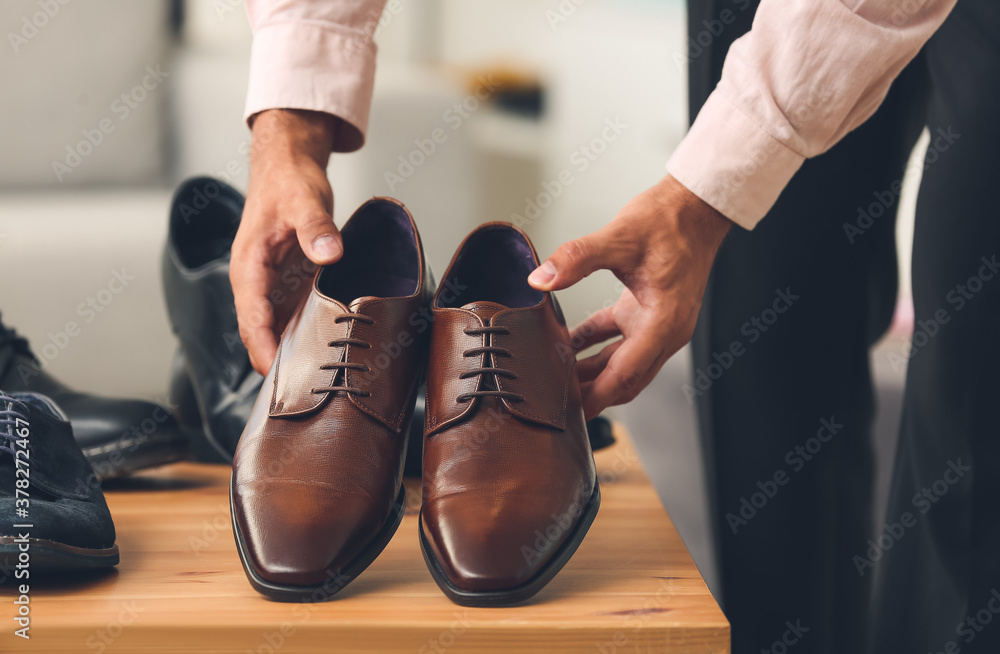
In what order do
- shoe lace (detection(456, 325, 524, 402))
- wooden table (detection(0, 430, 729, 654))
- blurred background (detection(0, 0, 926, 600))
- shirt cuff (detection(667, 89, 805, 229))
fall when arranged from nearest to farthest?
1. wooden table (detection(0, 430, 729, 654))
2. shoe lace (detection(456, 325, 524, 402))
3. shirt cuff (detection(667, 89, 805, 229))
4. blurred background (detection(0, 0, 926, 600))

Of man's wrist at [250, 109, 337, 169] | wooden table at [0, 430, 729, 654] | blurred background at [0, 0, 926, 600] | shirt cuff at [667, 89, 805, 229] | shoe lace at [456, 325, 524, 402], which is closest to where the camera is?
wooden table at [0, 430, 729, 654]

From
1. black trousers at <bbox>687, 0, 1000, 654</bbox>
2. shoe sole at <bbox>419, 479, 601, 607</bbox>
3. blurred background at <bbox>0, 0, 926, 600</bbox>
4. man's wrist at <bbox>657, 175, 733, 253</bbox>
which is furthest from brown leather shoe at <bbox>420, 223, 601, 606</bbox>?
blurred background at <bbox>0, 0, 926, 600</bbox>

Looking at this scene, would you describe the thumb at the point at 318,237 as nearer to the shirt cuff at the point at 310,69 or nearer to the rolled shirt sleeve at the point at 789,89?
the shirt cuff at the point at 310,69

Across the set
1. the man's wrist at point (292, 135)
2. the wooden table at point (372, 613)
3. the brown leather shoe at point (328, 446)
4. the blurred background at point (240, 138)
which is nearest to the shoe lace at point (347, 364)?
the brown leather shoe at point (328, 446)

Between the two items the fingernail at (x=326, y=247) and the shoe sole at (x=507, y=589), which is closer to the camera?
the shoe sole at (x=507, y=589)

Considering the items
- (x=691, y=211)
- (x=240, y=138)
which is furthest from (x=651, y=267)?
(x=240, y=138)

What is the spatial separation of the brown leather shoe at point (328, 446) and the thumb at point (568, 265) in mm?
97

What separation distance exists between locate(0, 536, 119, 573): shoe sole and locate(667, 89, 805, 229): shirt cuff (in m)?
0.51

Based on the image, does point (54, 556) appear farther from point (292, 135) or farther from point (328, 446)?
point (292, 135)

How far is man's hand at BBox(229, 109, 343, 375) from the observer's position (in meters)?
0.64

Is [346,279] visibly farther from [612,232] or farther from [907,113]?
[907,113]

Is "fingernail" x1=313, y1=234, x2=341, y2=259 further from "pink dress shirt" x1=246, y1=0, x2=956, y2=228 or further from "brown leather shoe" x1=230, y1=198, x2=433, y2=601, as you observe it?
"pink dress shirt" x1=246, y1=0, x2=956, y2=228

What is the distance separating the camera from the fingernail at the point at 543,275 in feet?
1.90

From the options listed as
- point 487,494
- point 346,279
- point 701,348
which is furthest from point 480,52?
point 487,494
